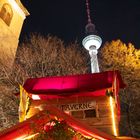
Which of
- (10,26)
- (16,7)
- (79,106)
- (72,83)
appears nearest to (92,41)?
(16,7)

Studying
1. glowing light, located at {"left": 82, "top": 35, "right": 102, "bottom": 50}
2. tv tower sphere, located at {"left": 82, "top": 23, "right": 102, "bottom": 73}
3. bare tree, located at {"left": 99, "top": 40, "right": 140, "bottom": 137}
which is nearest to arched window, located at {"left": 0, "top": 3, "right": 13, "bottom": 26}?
bare tree, located at {"left": 99, "top": 40, "right": 140, "bottom": 137}

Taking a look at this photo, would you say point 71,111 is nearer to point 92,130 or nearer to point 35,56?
point 92,130

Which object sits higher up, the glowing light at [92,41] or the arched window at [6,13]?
the glowing light at [92,41]

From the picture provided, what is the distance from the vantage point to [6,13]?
27.1m

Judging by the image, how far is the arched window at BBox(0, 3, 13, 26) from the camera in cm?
2647

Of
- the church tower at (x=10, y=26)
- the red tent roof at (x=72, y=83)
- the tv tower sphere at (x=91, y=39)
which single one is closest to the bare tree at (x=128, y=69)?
the church tower at (x=10, y=26)

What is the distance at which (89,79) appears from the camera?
11.1 metres

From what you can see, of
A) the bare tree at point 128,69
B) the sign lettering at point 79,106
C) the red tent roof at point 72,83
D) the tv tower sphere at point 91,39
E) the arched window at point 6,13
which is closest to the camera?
the red tent roof at point 72,83

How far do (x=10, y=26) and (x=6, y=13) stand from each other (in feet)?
4.71

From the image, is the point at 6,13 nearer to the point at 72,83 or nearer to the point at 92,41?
the point at 72,83

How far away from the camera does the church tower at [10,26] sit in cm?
2533

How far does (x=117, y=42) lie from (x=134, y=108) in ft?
24.0

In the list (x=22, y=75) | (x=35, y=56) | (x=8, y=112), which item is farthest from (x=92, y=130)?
(x=35, y=56)

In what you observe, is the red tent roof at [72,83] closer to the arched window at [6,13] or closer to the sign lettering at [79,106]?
the sign lettering at [79,106]
